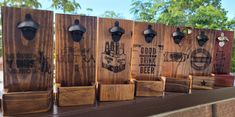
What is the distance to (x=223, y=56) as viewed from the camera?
136 cm

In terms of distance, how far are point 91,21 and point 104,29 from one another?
0.26 ft

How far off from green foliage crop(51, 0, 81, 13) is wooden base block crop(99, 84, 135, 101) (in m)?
0.69

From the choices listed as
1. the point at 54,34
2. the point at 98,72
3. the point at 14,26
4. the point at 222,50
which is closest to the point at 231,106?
the point at 222,50

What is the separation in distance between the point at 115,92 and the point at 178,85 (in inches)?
16.1

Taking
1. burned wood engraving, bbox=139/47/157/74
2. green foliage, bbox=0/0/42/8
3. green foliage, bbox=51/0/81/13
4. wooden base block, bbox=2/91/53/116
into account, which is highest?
green foliage, bbox=51/0/81/13

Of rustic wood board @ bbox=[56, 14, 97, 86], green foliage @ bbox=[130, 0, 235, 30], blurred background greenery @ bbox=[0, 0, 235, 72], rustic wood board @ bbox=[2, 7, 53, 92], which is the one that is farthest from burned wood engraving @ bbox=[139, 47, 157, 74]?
green foliage @ bbox=[130, 0, 235, 30]

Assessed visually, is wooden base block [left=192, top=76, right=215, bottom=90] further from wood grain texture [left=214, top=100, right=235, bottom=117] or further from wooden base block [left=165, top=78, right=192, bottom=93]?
wood grain texture [left=214, top=100, right=235, bottom=117]

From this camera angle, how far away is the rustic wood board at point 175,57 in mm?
1155

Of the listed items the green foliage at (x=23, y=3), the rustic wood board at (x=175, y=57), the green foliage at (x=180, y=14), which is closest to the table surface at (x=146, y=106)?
the rustic wood board at (x=175, y=57)

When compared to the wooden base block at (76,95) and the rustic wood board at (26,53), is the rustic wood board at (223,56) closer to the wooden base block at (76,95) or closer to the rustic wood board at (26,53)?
the wooden base block at (76,95)

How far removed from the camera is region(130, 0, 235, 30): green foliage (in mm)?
2148

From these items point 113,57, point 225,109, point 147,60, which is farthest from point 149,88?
point 225,109

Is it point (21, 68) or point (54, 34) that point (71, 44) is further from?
point (21, 68)

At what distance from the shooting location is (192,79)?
123cm
